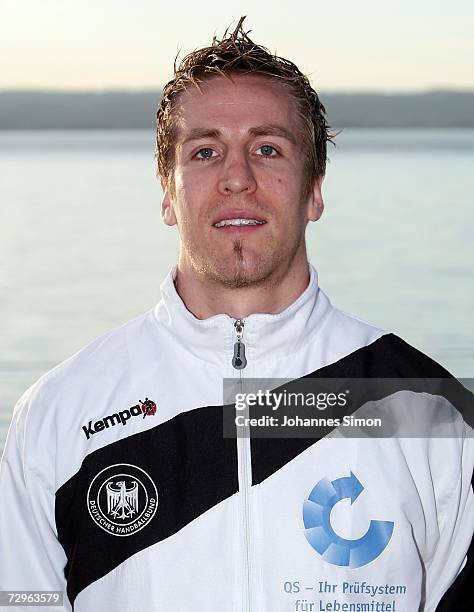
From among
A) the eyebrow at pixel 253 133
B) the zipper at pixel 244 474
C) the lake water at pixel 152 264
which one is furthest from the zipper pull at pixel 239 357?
→ the lake water at pixel 152 264

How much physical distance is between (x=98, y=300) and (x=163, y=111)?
7.62m

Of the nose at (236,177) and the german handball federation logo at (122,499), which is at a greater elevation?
the nose at (236,177)

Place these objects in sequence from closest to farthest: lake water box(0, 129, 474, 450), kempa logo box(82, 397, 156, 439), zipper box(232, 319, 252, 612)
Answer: zipper box(232, 319, 252, 612) < kempa logo box(82, 397, 156, 439) < lake water box(0, 129, 474, 450)

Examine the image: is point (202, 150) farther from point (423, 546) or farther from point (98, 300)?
point (98, 300)

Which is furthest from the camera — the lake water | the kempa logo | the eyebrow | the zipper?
the lake water

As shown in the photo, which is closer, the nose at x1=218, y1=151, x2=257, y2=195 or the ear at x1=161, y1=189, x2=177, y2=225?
the nose at x1=218, y1=151, x2=257, y2=195

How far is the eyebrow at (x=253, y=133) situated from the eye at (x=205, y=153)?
3 centimetres

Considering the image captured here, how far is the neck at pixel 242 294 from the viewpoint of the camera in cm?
274

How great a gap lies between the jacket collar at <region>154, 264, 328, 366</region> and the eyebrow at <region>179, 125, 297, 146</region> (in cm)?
34

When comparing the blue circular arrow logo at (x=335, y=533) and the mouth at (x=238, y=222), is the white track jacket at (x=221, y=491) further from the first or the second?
the mouth at (x=238, y=222)

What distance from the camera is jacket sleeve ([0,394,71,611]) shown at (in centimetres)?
267

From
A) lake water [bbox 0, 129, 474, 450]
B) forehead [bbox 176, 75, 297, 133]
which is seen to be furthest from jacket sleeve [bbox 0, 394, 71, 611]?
lake water [bbox 0, 129, 474, 450]

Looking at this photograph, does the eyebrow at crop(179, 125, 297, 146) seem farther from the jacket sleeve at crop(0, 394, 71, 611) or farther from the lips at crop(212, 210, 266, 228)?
the jacket sleeve at crop(0, 394, 71, 611)

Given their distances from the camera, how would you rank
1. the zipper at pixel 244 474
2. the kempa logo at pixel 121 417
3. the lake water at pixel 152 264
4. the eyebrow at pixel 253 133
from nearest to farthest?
the zipper at pixel 244 474, the kempa logo at pixel 121 417, the eyebrow at pixel 253 133, the lake water at pixel 152 264
